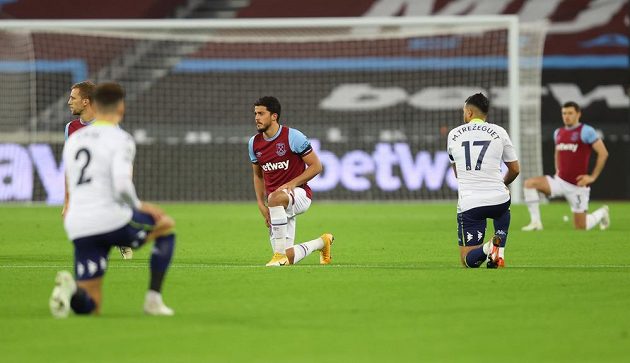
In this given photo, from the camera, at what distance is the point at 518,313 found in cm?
796

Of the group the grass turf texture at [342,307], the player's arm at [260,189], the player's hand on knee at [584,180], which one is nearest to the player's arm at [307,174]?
the player's arm at [260,189]

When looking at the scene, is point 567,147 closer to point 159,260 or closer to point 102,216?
point 159,260

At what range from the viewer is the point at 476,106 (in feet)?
36.8

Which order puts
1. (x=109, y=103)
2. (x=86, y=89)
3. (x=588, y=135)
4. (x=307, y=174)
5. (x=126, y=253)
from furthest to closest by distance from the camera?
(x=588, y=135) < (x=126, y=253) < (x=86, y=89) < (x=307, y=174) < (x=109, y=103)

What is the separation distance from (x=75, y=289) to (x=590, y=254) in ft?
23.2

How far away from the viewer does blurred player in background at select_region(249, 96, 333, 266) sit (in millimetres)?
11461

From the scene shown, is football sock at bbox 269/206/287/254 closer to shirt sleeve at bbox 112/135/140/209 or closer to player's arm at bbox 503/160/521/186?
player's arm at bbox 503/160/521/186

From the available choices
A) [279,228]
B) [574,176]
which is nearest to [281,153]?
[279,228]

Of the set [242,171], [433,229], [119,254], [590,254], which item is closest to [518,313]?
Result: [590,254]

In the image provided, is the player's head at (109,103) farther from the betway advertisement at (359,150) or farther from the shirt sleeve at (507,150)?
the betway advertisement at (359,150)

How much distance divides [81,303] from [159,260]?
547 mm

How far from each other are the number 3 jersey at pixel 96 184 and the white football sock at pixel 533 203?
1078 cm

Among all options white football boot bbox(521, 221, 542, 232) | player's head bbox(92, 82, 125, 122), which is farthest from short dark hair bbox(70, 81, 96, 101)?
white football boot bbox(521, 221, 542, 232)

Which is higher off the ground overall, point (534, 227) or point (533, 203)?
point (533, 203)
